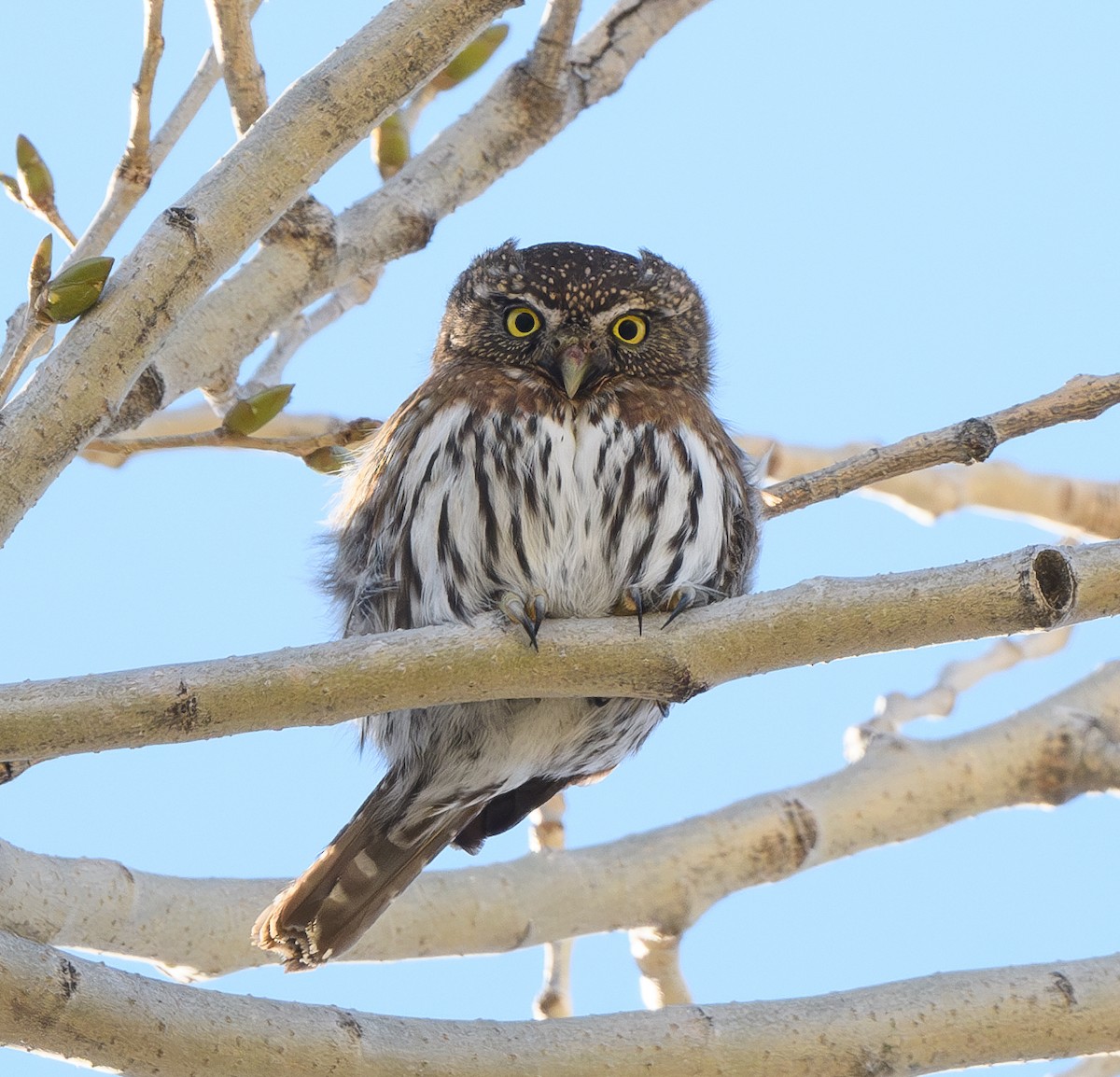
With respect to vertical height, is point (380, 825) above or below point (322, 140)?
below

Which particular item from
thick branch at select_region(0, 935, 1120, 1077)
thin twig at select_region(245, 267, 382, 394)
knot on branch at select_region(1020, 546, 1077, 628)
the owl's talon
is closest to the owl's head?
thin twig at select_region(245, 267, 382, 394)

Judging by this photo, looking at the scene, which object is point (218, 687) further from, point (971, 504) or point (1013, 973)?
point (971, 504)

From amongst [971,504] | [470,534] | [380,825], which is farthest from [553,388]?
[971,504]

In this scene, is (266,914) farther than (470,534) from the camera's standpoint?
No

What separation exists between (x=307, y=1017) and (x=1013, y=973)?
1.14m

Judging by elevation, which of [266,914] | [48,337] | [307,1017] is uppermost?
[48,337]

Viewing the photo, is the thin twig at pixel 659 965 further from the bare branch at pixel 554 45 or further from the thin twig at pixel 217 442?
the bare branch at pixel 554 45

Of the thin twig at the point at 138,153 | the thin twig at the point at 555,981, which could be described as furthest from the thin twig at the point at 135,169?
A: the thin twig at the point at 555,981

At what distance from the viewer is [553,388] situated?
3.48 meters

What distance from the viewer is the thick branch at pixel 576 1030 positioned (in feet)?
7.14

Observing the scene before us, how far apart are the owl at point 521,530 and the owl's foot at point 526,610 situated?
269 millimetres

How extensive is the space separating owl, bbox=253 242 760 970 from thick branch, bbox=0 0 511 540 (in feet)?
2.96

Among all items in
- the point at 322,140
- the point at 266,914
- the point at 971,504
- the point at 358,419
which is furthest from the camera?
the point at 971,504

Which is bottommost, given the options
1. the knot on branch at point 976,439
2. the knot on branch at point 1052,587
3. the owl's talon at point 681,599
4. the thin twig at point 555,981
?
the thin twig at point 555,981
